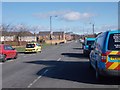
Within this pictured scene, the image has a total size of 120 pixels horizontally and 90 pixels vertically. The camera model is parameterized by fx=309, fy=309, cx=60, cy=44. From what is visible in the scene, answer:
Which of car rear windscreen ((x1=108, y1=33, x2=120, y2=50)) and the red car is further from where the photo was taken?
the red car

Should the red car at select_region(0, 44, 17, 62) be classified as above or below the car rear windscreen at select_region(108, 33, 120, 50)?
below

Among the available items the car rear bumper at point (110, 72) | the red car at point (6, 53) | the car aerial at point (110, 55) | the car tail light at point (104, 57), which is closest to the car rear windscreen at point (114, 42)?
the car aerial at point (110, 55)

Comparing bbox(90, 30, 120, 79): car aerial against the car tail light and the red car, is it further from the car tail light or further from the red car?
the red car

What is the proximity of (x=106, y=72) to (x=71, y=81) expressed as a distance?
5.50 ft

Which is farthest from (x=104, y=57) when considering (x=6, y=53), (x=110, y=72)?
(x=6, y=53)

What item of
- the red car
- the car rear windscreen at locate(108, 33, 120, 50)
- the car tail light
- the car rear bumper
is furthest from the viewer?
the red car

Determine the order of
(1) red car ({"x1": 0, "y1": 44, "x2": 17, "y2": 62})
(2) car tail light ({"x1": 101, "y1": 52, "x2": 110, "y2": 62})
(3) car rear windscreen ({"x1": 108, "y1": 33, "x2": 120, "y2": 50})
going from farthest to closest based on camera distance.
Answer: (1) red car ({"x1": 0, "y1": 44, "x2": 17, "y2": 62}) → (3) car rear windscreen ({"x1": 108, "y1": 33, "x2": 120, "y2": 50}) → (2) car tail light ({"x1": 101, "y1": 52, "x2": 110, "y2": 62})

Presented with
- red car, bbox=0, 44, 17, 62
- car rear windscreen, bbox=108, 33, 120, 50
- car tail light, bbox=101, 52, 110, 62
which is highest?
car rear windscreen, bbox=108, 33, 120, 50

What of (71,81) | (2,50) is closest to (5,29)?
(2,50)

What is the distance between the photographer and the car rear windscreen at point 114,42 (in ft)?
36.6

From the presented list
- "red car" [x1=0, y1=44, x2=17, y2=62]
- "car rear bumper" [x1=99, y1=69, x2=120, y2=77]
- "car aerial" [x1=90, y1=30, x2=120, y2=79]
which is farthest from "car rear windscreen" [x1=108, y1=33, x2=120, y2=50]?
"red car" [x1=0, y1=44, x2=17, y2=62]

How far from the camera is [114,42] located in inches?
442

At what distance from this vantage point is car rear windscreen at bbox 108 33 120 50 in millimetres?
11156

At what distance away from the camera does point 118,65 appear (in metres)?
10.9
